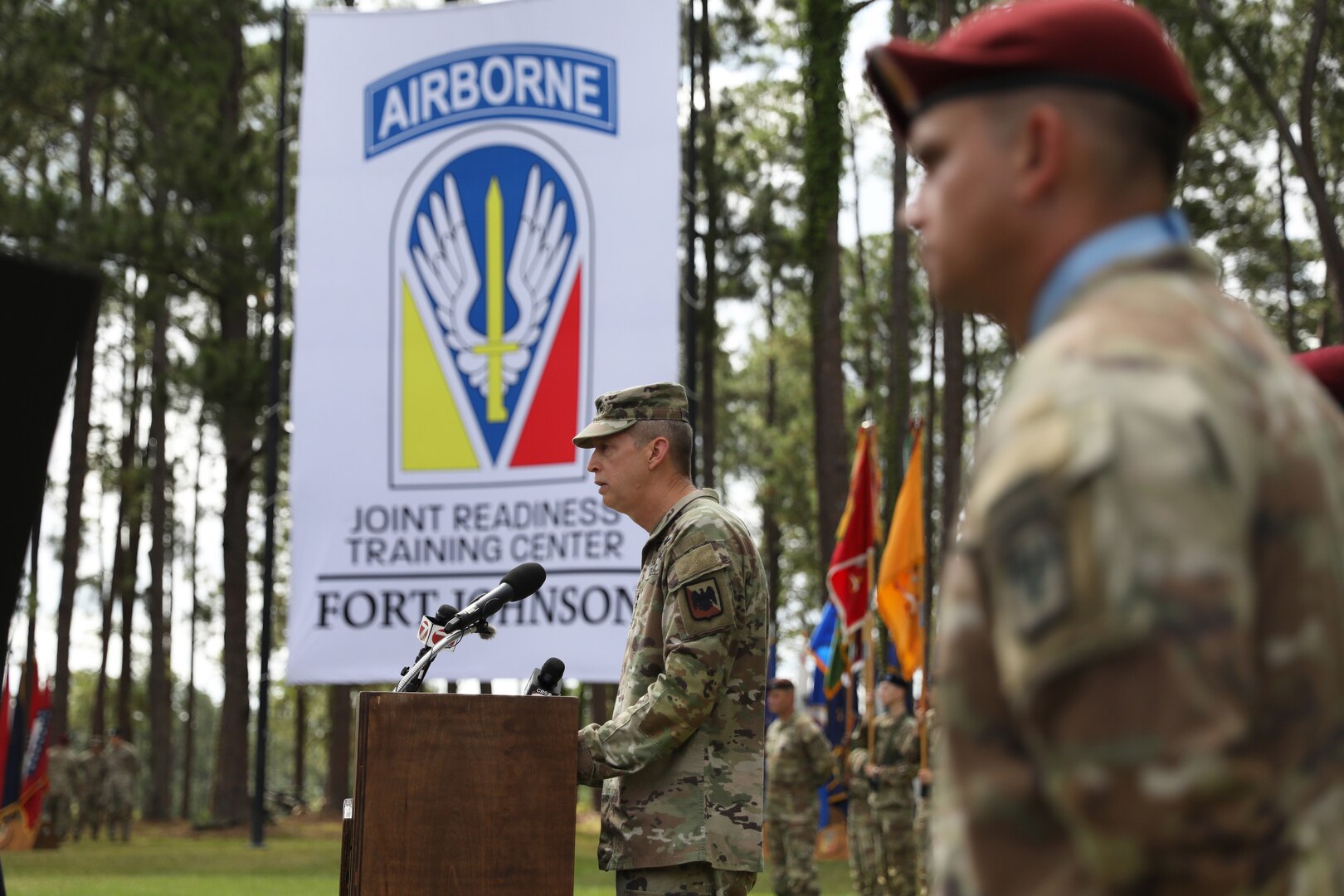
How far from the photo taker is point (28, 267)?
8.95ft


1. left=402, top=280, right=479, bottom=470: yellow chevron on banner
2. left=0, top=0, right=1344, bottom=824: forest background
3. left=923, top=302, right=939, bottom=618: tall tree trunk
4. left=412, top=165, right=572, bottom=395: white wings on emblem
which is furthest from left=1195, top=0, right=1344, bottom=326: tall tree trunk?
left=923, top=302, right=939, bottom=618: tall tree trunk

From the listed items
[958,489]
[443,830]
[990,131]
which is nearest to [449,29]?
[443,830]

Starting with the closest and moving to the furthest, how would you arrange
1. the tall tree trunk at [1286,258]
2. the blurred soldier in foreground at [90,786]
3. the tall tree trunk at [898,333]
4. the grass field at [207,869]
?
the grass field at [207,869] → the blurred soldier in foreground at [90,786] → the tall tree trunk at [898,333] → the tall tree trunk at [1286,258]

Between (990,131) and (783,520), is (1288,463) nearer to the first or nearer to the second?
(990,131)

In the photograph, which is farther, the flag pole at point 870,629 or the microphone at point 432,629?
the flag pole at point 870,629

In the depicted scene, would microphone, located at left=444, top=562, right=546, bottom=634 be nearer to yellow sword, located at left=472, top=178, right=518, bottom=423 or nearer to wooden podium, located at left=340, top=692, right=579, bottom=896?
wooden podium, located at left=340, top=692, right=579, bottom=896

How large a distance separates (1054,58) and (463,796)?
9.05 feet

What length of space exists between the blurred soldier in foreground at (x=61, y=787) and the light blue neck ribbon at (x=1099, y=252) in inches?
1035

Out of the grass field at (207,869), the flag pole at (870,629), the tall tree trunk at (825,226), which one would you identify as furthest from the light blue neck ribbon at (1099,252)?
the tall tree trunk at (825,226)

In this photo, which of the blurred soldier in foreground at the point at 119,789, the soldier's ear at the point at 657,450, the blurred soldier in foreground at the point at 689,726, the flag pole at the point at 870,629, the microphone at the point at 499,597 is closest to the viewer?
the blurred soldier in foreground at the point at 689,726

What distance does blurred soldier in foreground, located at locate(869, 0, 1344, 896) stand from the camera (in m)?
1.08

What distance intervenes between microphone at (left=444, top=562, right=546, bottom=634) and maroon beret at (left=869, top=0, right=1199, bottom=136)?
273 centimetres

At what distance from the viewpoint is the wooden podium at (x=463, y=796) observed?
3658 millimetres

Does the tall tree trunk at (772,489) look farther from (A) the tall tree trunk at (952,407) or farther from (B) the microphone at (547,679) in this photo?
(B) the microphone at (547,679)
